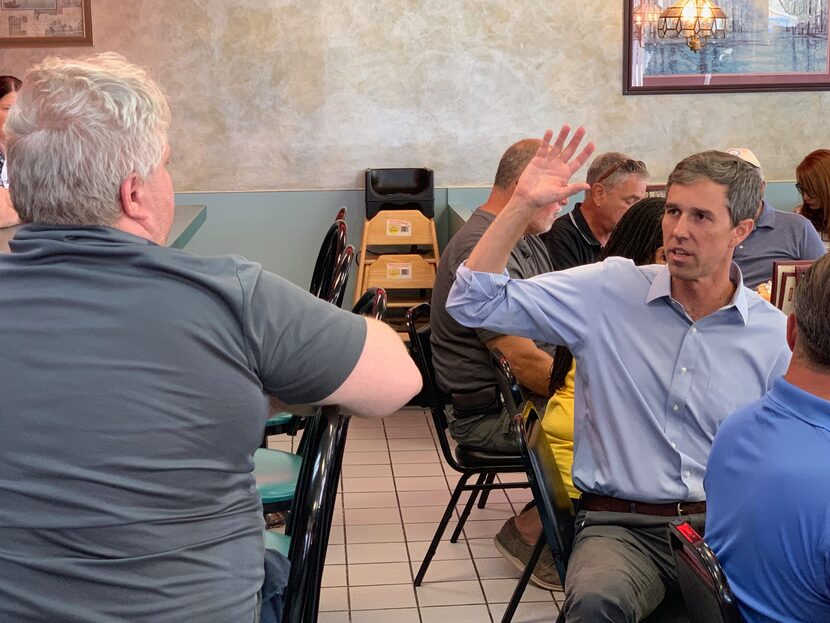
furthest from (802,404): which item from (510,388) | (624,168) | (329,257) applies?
(624,168)

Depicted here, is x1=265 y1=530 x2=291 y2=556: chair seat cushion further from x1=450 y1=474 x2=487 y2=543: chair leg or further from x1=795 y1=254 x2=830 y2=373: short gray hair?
x1=450 y1=474 x2=487 y2=543: chair leg

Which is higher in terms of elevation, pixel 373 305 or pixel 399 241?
pixel 373 305

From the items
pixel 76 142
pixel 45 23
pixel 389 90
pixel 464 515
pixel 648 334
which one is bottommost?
pixel 464 515

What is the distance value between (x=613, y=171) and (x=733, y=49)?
2312 mm

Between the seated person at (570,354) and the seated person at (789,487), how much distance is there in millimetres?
1108

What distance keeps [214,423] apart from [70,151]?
1.33ft

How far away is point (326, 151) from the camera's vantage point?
6273mm

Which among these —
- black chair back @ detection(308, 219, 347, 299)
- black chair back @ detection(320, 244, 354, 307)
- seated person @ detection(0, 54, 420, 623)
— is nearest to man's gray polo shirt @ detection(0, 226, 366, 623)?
seated person @ detection(0, 54, 420, 623)

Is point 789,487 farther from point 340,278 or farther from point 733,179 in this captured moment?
point 340,278

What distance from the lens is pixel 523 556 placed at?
3.41 meters

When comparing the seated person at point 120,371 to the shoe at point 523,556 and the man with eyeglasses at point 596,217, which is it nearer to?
the shoe at point 523,556

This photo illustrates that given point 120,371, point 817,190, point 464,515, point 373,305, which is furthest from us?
point 817,190

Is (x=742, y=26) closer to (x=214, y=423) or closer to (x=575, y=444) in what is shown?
(x=575, y=444)

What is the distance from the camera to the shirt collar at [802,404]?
1.45 meters
